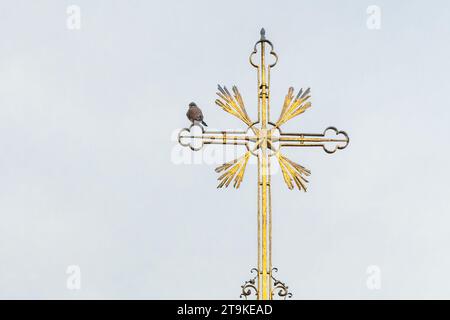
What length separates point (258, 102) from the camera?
1229cm
